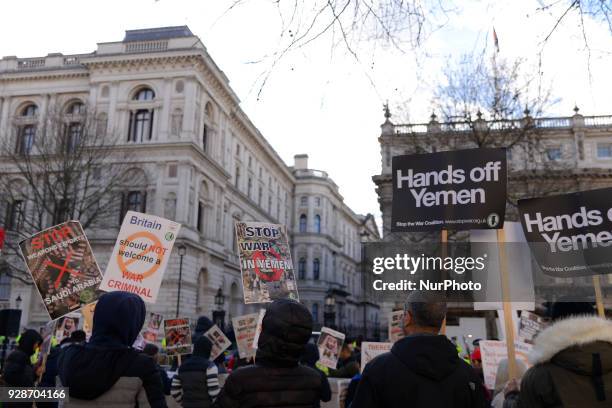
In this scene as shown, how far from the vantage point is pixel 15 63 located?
44.4 metres

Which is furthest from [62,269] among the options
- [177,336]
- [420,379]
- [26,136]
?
[26,136]

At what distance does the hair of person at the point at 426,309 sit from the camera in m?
3.12

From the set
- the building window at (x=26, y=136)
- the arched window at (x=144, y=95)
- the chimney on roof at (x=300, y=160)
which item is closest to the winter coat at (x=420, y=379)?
the arched window at (x=144, y=95)

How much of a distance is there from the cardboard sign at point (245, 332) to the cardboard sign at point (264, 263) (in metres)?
1.59

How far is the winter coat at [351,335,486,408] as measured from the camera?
2.90 metres

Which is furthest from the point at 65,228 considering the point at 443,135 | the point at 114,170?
the point at 114,170

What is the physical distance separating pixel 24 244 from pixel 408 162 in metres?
4.34

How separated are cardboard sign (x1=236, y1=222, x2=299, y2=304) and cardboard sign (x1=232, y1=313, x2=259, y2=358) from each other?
1.59 meters

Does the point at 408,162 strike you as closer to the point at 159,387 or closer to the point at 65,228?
the point at 159,387

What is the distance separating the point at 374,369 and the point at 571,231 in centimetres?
317

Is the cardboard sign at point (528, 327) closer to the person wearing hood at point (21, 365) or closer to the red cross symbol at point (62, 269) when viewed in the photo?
the red cross symbol at point (62, 269)

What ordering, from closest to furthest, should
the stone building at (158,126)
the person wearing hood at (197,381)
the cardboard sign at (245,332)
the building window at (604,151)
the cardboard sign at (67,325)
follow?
1. the person wearing hood at (197,381)
2. the cardboard sign at (245,332)
3. the cardboard sign at (67,325)
4. the stone building at (158,126)
5. the building window at (604,151)

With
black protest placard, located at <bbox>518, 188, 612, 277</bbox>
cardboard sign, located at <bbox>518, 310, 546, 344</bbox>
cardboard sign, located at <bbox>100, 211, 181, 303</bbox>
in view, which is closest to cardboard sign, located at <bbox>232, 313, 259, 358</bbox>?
cardboard sign, located at <bbox>100, 211, 181, 303</bbox>

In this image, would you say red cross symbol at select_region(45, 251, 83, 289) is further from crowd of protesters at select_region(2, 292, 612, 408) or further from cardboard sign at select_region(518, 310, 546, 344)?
cardboard sign at select_region(518, 310, 546, 344)
